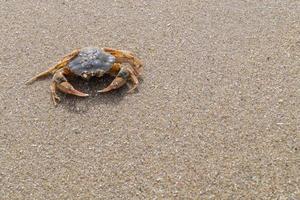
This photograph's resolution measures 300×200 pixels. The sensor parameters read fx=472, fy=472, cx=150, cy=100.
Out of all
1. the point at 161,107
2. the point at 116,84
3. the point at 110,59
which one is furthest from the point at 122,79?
the point at 161,107

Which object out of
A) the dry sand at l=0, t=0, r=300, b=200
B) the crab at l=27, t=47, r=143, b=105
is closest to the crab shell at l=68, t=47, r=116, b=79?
the crab at l=27, t=47, r=143, b=105

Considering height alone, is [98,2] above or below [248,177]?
above

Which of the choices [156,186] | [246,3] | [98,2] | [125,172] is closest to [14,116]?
[125,172]

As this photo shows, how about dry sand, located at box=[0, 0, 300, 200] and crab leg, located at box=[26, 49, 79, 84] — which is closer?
dry sand, located at box=[0, 0, 300, 200]

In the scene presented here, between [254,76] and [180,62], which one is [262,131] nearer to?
[254,76]

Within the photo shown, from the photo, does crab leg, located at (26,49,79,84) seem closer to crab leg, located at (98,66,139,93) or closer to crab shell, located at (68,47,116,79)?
crab shell, located at (68,47,116,79)

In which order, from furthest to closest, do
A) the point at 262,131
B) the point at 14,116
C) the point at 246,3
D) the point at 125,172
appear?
1. the point at 246,3
2. the point at 14,116
3. the point at 262,131
4. the point at 125,172

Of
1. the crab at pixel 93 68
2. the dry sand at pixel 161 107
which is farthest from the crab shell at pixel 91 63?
the dry sand at pixel 161 107
